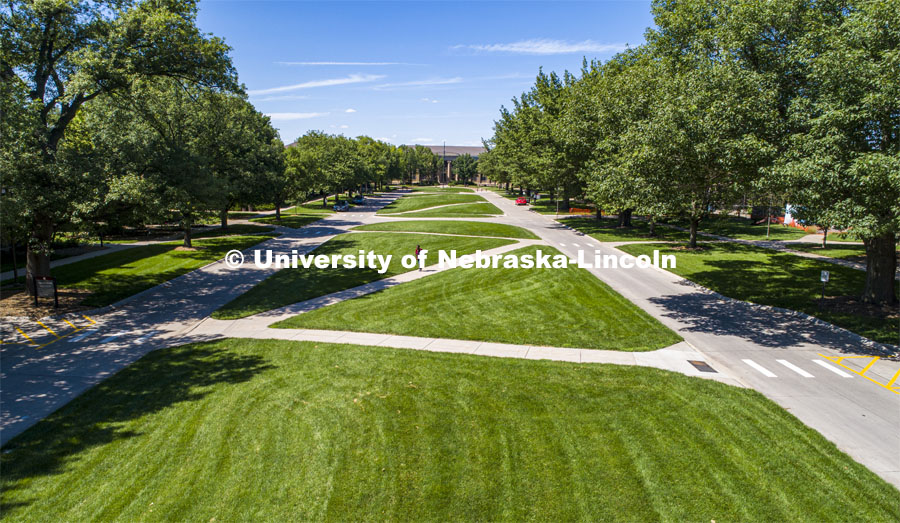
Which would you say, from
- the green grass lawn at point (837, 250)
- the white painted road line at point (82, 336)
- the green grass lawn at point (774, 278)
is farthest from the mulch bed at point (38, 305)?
the green grass lawn at point (837, 250)

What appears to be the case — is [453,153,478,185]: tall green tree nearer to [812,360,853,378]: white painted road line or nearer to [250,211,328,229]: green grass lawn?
[250,211,328,229]: green grass lawn

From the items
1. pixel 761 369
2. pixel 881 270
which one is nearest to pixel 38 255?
pixel 761 369

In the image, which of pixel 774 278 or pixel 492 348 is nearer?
pixel 492 348

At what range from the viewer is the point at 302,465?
7527 mm

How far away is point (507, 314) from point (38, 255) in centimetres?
1793

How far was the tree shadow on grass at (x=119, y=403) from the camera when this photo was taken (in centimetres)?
767

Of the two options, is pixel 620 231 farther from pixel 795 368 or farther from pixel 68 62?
pixel 68 62

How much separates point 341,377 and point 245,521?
4648mm

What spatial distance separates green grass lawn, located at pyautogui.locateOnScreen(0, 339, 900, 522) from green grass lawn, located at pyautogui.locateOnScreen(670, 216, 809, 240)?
29.0 m

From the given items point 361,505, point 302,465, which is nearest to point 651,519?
point 361,505

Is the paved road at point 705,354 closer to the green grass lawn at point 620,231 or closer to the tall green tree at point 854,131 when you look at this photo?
the tall green tree at point 854,131

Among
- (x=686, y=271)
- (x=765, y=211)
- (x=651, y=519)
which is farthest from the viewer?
(x=765, y=211)

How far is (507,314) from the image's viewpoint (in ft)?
53.9

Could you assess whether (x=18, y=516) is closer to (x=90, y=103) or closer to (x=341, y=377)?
(x=341, y=377)
